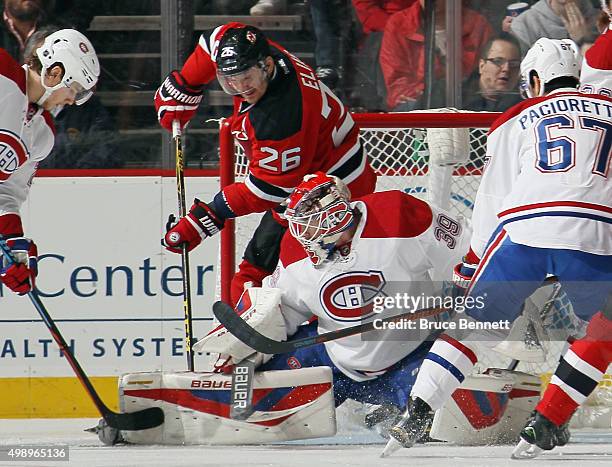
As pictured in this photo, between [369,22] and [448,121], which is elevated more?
[369,22]

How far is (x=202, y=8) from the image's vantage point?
4832 mm

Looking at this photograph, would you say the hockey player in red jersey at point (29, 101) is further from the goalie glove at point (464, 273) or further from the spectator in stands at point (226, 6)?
the goalie glove at point (464, 273)

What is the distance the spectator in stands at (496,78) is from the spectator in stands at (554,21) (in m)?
0.05

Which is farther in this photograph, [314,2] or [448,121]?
[314,2]

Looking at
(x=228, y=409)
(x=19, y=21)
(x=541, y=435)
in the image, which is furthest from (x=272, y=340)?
(x=19, y=21)

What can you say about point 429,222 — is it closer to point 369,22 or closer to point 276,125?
point 276,125

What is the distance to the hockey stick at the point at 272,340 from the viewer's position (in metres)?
3.71

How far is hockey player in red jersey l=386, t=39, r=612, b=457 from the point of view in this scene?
3146mm

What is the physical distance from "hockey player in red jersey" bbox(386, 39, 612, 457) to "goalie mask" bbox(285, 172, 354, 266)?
56cm

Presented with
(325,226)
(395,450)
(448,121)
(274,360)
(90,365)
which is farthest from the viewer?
(90,365)

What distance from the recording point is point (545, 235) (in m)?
3.16

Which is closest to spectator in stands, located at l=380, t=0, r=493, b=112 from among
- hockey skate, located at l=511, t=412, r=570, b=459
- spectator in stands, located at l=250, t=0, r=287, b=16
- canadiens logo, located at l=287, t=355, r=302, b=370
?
Answer: spectator in stands, located at l=250, t=0, r=287, b=16

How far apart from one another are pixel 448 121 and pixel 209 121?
93 centimetres

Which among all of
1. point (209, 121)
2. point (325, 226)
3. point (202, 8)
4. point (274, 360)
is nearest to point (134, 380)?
point (274, 360)
